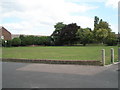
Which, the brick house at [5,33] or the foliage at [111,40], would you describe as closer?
the foliage at [111,40]

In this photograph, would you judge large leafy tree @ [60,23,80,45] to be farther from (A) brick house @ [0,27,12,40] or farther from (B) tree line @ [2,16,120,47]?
(A) brick house @ [0,27,12,40]

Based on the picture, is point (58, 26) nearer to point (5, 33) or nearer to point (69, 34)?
point (69, 34)

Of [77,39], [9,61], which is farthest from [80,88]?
[77,39]

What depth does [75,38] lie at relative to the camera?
53.1 metres

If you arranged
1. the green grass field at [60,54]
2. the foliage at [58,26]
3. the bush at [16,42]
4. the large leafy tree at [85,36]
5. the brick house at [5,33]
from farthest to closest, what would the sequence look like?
the foliage at [58,26]
the brick house at [5,33]
the large leafy tree at [85,36]
the bush at [16,42]
the green grass field at [60,54]

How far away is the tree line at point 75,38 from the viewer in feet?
143

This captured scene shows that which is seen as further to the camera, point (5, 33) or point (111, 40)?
point (5, 33)

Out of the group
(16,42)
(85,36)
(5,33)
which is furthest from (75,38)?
(5,33)

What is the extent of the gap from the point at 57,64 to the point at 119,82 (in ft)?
16.8

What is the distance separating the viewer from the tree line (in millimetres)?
43731

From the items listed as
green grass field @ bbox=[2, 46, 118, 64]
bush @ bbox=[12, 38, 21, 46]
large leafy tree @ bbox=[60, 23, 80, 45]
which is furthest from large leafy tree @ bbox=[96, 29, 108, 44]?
green grass field @ bbox=[2, 46, 118, 64]

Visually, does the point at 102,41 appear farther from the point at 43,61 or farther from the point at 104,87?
the point at 104,87

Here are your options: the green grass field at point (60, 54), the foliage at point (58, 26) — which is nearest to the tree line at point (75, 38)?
the foliage at point (58, 26)

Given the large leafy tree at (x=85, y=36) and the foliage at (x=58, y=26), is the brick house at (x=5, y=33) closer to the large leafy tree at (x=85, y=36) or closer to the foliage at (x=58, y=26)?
the foliage at (x=58, y=26)
